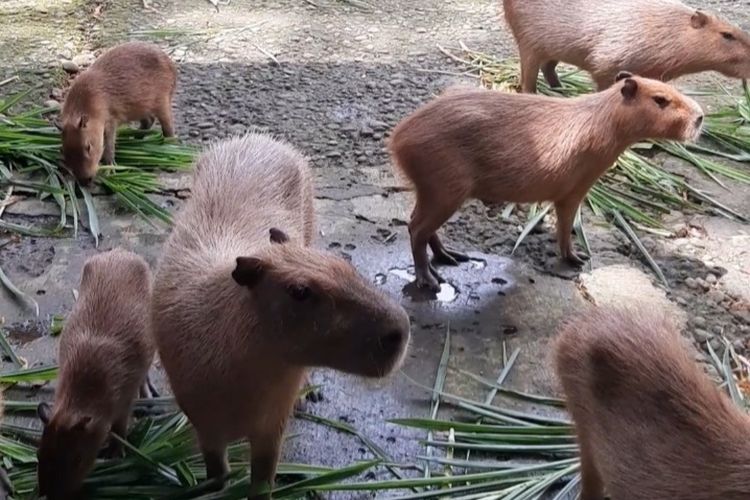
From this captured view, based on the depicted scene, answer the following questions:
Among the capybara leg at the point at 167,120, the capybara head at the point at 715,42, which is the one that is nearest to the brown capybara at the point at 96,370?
the capybara leg at the point at 167,120

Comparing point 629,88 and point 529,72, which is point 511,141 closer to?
point 629,88

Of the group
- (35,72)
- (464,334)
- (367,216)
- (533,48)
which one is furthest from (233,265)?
(35,72)

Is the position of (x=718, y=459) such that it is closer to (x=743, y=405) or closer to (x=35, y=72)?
(x=743, y=405)

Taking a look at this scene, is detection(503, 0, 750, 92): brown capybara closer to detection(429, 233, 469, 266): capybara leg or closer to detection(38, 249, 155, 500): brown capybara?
detection(429, 233, 469, 266): capybara leg

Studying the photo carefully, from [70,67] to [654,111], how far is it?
362cm

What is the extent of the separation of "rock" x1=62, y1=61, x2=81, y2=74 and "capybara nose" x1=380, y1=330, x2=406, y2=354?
409 centimetres

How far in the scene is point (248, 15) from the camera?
6301 millimetres

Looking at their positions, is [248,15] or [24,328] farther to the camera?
[248,15]

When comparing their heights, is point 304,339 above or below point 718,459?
above

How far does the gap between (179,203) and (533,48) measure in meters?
2.26

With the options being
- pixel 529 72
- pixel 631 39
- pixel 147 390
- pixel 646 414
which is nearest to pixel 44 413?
pixel 147 390

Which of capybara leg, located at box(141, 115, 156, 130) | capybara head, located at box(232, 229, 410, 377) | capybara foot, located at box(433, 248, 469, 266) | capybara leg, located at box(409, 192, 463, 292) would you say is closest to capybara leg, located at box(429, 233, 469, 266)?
capybara foot, located at box(433, 248, 469, 266)

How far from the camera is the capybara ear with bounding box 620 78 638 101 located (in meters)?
3.66

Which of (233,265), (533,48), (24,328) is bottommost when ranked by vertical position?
(24,328)
